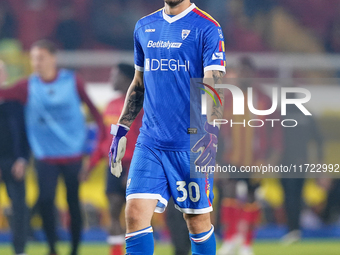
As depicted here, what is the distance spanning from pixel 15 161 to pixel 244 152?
8.02 ft

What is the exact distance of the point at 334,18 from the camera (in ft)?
41.9

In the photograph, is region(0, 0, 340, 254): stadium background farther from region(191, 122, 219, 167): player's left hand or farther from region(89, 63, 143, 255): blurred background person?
region(191, 122, 219, 167): player's left hand

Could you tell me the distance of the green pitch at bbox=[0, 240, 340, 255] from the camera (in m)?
6.54

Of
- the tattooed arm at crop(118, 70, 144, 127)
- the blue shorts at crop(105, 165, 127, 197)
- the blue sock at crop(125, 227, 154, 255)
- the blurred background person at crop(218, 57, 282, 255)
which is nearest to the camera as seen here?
the blue sock at crop(125, 227, 154, 255)

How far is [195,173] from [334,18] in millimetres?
10281

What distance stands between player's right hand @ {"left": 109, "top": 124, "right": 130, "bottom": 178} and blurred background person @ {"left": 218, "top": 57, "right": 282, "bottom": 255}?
107 inches

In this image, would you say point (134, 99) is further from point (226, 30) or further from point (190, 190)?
point (226, 30)

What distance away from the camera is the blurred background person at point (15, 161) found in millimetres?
5871

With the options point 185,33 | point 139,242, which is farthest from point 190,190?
point 185,33

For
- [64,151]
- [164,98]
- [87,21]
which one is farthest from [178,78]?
[87,21]

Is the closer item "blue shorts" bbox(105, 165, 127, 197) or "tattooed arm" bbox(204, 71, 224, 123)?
"tattooed arm" bbox(204, 71, 224, 123)

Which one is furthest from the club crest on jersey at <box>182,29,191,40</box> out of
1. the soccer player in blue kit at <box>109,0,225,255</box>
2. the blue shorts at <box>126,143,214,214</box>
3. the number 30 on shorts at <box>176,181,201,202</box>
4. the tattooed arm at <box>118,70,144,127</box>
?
the number 30 on shorts at <box>176,181,201,202</box>

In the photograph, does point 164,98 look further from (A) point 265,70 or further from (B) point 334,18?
(B) point 334,18

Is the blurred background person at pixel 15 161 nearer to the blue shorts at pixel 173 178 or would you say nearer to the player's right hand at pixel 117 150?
the player's right hand at pixel 117 150
